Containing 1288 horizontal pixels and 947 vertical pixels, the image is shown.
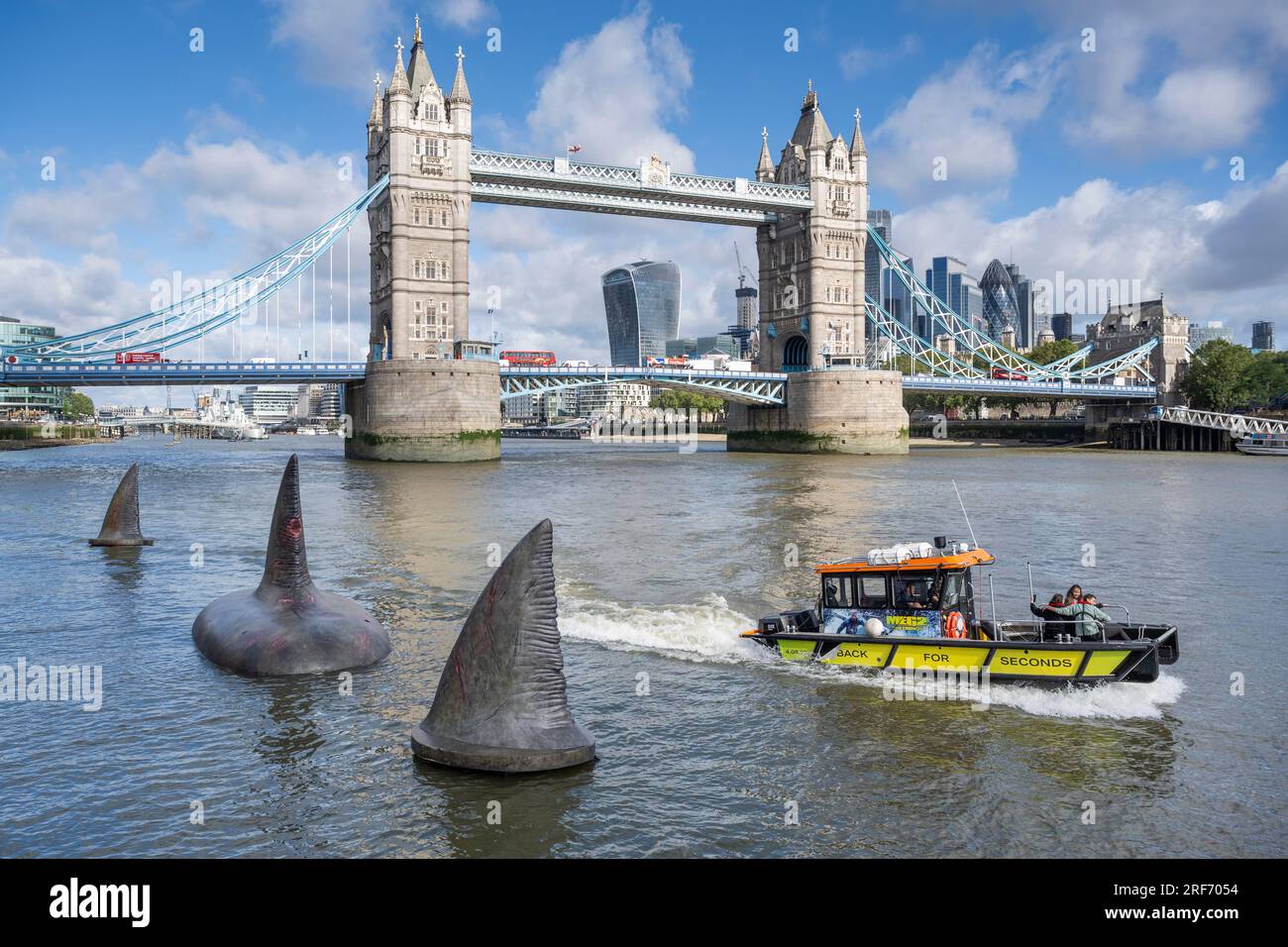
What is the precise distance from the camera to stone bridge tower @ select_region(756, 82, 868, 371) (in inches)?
3536

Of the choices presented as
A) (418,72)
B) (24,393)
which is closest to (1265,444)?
(418,72)

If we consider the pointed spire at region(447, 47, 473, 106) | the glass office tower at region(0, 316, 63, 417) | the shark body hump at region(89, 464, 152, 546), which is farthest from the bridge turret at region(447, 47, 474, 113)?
the glass office tower at region(0, 316, 63, 417)

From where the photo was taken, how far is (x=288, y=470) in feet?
48.1

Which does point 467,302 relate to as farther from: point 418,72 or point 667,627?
point 667,627

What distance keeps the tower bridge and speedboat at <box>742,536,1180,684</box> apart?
2157 inches

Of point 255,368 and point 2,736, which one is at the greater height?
point 255,368

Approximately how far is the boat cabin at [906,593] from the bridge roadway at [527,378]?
60.3 metres

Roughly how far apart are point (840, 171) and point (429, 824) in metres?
89.8

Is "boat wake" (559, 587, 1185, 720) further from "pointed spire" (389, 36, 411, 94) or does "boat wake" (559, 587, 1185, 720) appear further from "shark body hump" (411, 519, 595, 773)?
"pointed spire" (389, 36, 411, 94)

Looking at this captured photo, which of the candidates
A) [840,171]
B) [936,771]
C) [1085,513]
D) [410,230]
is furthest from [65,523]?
[840,171]

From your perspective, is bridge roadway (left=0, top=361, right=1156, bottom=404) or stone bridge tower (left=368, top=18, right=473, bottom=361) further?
stone bridge tower (left=368, top=18, right=473, bottom=361)

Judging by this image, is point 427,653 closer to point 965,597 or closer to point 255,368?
point 965,597

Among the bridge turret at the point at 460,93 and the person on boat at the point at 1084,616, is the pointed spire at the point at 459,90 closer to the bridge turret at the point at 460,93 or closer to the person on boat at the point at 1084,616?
the bridge turret at the point at 460,93

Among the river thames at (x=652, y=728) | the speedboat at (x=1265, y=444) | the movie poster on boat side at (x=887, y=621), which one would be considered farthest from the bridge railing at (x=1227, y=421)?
the movie poster on boat side at (x=887, y=621)
